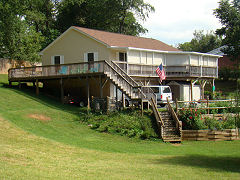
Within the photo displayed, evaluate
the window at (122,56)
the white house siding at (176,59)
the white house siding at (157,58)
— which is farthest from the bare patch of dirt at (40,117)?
the white house siding at (176,59)

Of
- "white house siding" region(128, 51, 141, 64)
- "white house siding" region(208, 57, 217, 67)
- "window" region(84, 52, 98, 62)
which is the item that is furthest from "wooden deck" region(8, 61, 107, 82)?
"white house siding" region(208, 57, 217, 67)

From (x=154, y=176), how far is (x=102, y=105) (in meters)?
15.6

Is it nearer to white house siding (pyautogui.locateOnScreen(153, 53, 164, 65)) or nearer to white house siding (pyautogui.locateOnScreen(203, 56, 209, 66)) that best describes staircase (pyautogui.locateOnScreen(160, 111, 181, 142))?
white house siding (pyautogui.locateOnScreen(153, 53, 164, 65))

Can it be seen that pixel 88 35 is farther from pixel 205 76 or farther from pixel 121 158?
pixel 121 158

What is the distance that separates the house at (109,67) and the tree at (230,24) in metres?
15.5

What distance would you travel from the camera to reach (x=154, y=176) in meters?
11.7

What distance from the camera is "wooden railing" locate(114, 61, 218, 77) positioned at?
31031 millimetres

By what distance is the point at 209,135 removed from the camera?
22609 mm

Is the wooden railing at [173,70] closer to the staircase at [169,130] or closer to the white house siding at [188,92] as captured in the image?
the white house siding at [188,92]

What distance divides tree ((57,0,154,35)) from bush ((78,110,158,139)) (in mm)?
30053

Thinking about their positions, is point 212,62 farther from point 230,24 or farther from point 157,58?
point 230,24

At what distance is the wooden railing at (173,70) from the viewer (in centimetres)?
3103

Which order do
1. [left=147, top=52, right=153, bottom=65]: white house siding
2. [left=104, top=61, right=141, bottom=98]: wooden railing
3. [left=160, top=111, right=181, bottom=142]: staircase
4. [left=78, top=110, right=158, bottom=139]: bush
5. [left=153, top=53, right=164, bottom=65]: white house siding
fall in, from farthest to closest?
[left=153, top=53, right=164, bottom=65]: white house siding, [left=147, top=52, right=153, bottom=65]: white house siding, [left=104, top=61, right=141, bottom=98]: wooden railing, [left=78, top=110, right=158, bottom=139]: bush, [left=160, top=111, right=181, bottom=142]: staircase

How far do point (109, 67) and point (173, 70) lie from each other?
9871 millimetres
